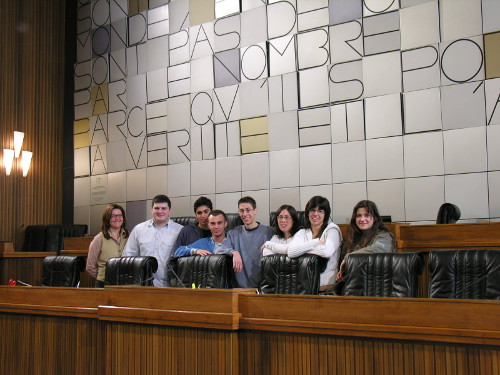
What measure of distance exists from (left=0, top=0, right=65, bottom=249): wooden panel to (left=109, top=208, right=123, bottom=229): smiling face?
1452 millimetres

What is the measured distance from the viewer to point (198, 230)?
6.39ft

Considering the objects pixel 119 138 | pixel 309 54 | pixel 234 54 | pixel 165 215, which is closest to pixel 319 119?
pixel 309 54

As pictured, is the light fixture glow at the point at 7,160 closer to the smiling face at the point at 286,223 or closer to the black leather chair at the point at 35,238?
the black leather chair at the point at 35,238

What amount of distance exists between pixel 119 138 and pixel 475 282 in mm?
2333

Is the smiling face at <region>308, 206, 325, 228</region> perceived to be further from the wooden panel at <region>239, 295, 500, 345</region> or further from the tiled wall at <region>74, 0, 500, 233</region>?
the tiled wall at <region>74, 0, 500, 233</region>

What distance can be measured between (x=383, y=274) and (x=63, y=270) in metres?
1.06

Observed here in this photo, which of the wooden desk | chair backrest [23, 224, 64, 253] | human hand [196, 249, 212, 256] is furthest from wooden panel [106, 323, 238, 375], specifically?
chair backrest [23, 224, 64, 253]

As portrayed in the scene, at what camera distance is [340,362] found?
1.10 m

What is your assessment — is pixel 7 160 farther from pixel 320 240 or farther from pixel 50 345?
pixel 320 240

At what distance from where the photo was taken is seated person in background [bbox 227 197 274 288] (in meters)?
1.79

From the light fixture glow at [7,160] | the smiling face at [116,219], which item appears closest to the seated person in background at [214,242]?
the smiling face at [116,219]

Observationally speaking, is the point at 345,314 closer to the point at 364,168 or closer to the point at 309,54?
the point at 364,168

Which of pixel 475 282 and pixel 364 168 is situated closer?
pixel 475 282

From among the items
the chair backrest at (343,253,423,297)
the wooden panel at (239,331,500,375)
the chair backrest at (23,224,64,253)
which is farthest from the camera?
the chair backrest at (23,224,64,253)
